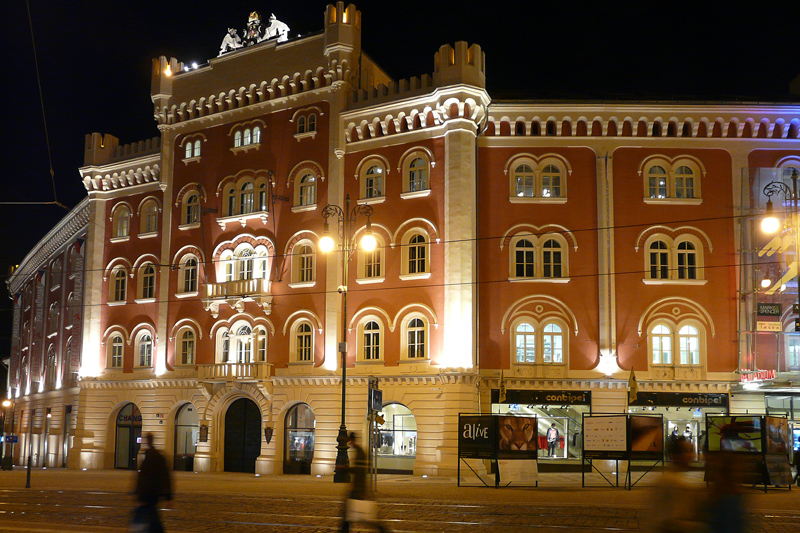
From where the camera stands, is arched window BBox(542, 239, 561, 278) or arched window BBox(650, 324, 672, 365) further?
arched window BBox(542, 239, 561, 278)

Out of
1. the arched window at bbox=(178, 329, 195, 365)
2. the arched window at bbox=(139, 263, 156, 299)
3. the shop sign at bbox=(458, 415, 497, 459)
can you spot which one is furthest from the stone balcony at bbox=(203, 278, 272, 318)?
the shop sign at bbox=(458, 415, 497, 459)

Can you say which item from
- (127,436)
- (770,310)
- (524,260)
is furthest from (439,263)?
(127,436)

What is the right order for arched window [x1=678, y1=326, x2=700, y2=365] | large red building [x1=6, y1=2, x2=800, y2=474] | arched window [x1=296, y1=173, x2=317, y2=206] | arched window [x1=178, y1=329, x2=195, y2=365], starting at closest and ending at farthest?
large red building [x1=6, y1=2, x2=800, y2=474], arched window [x1=678, y1=326, x2=700, y2=365], arched window [x1=296, y1=173, x2=317, y2=206], arched window [x1=178, y1=329, x2=195, y2=365]

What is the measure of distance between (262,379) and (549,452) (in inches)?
513

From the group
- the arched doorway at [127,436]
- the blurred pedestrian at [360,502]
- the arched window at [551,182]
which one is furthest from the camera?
the arched doorway at [127,436]

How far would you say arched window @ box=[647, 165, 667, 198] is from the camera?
36.8 metres

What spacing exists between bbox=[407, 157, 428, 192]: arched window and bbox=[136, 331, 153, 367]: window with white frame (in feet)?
53.0

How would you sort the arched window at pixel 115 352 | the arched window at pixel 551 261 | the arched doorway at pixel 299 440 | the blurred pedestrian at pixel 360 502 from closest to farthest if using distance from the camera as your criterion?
the blurred pedestrian at pixel 360 502
the arched window at pixel 551 261
the arched doorway at pixel 299 440
the arched window at pixel 115 352

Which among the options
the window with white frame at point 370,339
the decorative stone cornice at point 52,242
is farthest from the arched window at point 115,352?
the window with white frame at point 370,339

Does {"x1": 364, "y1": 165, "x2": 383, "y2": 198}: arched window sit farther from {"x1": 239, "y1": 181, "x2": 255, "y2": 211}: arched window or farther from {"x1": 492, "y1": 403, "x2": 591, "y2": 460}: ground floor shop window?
{"x1": 492, "y1": 403, "x2": 591, "y2": 460}: ground floor shop window

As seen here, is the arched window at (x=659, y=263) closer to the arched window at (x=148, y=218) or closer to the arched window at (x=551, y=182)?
the arched window at (x=551, y=182)

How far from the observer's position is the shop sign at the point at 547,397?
35.4 metres

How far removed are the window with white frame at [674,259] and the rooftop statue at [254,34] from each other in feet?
65.3

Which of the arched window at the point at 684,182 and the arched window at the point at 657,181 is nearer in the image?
the arched window at the point at 684,182
